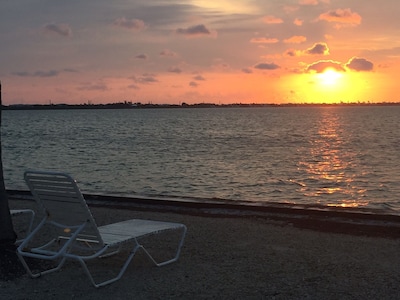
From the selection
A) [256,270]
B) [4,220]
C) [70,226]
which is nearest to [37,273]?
[70,226]

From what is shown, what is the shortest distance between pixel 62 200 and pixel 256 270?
1.84 m

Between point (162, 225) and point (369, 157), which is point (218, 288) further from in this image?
point (369, 157)

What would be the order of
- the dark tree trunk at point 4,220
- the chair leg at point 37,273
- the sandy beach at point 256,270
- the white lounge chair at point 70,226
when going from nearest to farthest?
the sandy beach at point 256,270
the white lounge chair at point 70,226
the chair leg at point 37,273
the dark tree trunk at point 4,220

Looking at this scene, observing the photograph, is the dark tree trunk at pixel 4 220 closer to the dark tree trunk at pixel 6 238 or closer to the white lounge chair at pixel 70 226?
the dark tree trunk at pixel 6 238

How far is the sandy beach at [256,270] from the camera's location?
4703 mm

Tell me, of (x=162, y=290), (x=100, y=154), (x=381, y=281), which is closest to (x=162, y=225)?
(x=162, y=290)

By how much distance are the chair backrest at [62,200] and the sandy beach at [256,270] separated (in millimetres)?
518

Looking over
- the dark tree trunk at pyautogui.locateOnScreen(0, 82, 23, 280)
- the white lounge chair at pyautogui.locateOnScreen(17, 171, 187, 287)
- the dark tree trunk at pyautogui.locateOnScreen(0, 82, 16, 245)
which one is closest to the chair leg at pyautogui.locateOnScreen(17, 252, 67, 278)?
the white lounge chair at pyautogui.locateOnScreen(17, 171, 187, 287)

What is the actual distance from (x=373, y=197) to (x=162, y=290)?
1592 cm

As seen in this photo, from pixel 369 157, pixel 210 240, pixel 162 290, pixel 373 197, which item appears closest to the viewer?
pixel 162 290

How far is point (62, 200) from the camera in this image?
16.4 ft

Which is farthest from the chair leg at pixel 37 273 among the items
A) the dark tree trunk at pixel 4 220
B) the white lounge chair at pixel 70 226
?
the dark tree trunk at pixel 4 220

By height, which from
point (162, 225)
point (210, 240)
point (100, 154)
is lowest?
point (100, 154)

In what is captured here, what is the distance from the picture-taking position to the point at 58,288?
4.88 m
